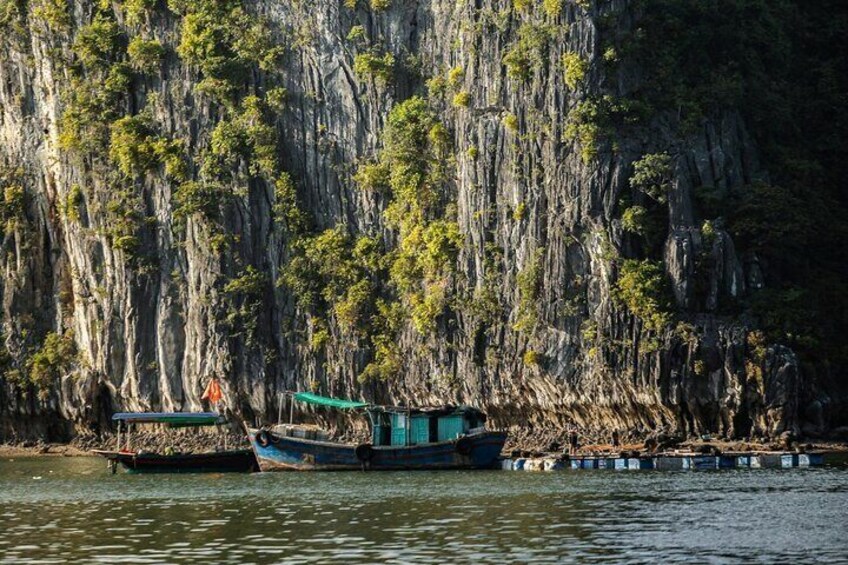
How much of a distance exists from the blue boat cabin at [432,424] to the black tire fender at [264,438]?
363 centimetres

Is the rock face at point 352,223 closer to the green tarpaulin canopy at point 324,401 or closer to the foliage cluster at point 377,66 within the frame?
the foliage cluster at point 377,66

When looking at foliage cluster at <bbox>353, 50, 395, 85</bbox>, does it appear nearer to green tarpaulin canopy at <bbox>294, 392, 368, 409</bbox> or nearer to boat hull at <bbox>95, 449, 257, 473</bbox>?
green tarpaulin canopy at <bbox>294, 392, 368, 409</bbox>

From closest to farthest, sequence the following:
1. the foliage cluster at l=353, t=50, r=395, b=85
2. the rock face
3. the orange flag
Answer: the rock face → the orange flag → the foliage cluster at l=353, t=50, r=395, b=85

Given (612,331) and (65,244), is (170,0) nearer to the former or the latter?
(65,244)

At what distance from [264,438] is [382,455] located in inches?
167

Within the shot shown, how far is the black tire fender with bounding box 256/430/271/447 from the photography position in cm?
5597

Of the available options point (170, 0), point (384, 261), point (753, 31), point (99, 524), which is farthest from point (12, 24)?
point (99, 524)

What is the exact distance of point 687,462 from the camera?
52.6 metres

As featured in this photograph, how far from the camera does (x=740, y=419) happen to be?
58.4 metres

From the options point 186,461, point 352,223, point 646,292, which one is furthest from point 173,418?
point 646,292

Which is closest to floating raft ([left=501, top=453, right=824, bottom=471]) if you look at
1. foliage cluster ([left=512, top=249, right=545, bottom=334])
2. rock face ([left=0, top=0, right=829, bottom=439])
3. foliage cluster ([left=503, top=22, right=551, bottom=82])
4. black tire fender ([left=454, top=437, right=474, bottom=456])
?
black tire fender ([left=454, top=437, right=474, bottom=456])

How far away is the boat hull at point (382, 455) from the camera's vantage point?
54.3m

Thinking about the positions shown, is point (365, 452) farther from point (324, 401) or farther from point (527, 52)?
point (527, 52)

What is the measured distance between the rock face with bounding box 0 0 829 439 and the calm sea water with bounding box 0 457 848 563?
8927mm
